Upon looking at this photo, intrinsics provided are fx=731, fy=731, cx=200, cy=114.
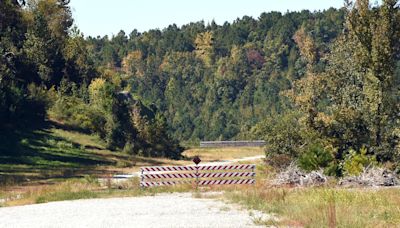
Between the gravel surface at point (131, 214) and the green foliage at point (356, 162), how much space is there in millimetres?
8896

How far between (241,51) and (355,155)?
139228mm

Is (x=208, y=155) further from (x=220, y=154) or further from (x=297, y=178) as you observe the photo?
(x=297, y=178)

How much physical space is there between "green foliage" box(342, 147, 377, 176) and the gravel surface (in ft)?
29.2

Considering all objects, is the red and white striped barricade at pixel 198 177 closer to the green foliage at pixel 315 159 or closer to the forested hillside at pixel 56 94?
the green foliage at pixel 315 159

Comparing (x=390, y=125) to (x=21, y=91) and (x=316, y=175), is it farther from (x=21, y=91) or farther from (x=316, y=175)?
(x=21, y=91)

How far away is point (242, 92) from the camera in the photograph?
6442 inches

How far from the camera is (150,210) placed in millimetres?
24328

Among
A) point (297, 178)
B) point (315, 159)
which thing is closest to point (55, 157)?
point (315, 159)

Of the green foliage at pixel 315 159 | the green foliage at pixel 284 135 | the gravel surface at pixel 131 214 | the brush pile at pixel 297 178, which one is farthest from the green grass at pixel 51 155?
the green foliage at pixel 315 159

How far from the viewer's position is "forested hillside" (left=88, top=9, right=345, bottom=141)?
149625 millimetres

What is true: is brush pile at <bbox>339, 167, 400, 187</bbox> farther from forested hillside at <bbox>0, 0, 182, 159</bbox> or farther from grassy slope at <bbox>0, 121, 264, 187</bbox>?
forested hillside at <bbox>0, 0, 182, 159</bbox>

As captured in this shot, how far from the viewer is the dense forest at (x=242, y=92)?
120ft

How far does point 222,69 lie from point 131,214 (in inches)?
5843

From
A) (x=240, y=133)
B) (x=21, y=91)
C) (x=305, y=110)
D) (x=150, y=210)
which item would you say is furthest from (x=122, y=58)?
(x=150, y=210)
